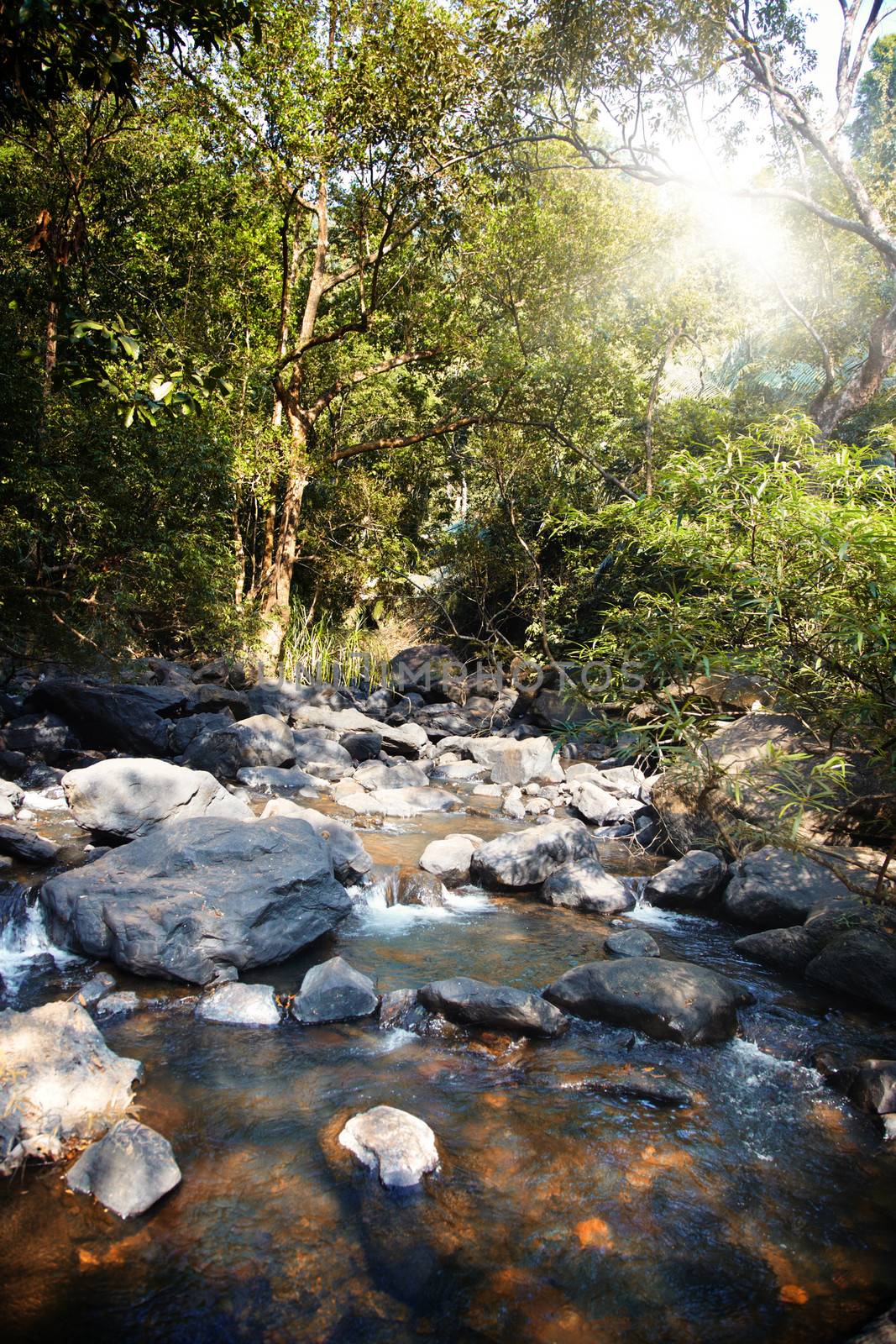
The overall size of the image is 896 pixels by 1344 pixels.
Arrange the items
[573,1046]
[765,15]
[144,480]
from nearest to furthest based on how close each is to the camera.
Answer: [573,1046] → [144,480] → [765,15]

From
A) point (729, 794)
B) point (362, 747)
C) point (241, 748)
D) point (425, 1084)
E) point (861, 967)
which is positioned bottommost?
point (362, 747)

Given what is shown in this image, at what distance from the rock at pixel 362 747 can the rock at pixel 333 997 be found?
6339mm

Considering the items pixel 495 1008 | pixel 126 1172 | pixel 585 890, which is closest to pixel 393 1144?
pixel 126 1172

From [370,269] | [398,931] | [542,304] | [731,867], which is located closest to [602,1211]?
[398,931]

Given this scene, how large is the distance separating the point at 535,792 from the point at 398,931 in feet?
14.7

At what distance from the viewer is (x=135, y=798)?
580cm

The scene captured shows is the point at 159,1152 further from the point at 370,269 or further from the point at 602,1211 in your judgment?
the point at 370,269

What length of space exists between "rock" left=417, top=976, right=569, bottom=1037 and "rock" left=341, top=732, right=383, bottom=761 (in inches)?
258

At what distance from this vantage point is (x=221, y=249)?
12406 mm

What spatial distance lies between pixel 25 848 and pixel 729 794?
15.9ft

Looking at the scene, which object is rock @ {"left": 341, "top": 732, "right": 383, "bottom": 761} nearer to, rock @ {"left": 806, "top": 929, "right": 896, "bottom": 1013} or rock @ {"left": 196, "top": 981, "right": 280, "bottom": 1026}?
rock @ {"left": 196, "top": 981, "right": 280, "bottom": 1026}

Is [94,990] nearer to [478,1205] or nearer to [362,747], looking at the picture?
[478,1205]

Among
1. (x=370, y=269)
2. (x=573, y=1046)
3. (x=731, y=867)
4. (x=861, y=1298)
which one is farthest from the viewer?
(x=370, y=269)

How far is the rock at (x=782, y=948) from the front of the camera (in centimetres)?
455
